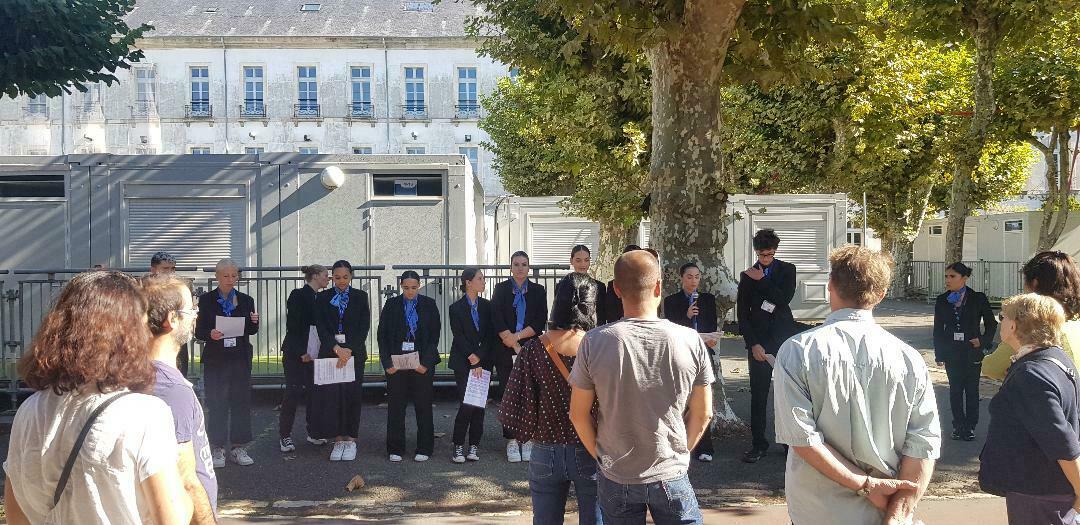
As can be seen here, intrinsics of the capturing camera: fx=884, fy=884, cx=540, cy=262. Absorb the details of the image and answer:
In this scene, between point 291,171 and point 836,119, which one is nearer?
point 291,171

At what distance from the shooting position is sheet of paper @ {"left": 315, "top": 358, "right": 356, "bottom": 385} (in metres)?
8.18

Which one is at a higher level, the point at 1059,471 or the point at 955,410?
the point at 1059,471

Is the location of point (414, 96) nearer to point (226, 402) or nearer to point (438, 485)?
point (226, 402)

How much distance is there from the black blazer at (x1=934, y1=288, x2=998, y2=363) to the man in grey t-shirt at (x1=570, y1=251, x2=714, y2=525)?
229 inches

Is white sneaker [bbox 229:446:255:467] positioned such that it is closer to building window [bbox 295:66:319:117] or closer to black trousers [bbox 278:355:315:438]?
black trousers [bbox 278:355:315:438]

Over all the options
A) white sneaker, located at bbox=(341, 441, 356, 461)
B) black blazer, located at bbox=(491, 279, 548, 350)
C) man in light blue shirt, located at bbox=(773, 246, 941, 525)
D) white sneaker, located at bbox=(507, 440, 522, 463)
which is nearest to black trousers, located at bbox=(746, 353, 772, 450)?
black blazer, located at bbox=(491, 279, 548, 350)

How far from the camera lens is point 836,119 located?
68.9ft

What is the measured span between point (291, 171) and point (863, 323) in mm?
10822

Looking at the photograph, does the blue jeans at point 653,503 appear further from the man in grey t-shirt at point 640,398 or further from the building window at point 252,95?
the building window at point 252,95

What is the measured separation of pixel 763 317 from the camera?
7.82m

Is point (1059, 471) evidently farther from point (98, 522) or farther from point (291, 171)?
point (291, 171)

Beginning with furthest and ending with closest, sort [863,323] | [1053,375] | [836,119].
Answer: [836,119] < [1053,375] < [863,323]

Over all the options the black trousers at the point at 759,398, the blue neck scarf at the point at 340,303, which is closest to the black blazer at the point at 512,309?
the blue neck scarf at the point at 340,303

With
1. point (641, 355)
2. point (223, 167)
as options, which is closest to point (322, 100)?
point (223, 167)
